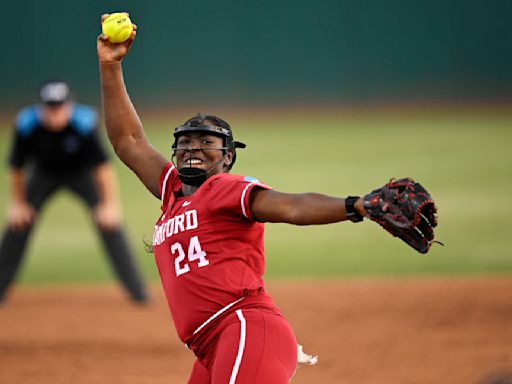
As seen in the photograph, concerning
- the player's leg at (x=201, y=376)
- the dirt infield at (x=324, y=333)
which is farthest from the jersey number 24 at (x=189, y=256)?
the dirt infield at (x=324, y=333)

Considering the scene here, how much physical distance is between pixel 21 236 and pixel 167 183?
526 cm

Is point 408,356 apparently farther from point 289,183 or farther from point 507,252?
point 289,183

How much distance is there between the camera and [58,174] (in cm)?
945

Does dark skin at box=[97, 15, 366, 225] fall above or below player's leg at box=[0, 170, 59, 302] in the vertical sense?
above

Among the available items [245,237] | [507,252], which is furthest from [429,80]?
[245,237]

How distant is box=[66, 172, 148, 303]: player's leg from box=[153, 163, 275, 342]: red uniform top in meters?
5.28

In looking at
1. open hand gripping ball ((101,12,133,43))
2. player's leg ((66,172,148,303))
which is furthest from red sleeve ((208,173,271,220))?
player's leg ((66,172,148,303))

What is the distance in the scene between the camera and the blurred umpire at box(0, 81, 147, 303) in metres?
9.17

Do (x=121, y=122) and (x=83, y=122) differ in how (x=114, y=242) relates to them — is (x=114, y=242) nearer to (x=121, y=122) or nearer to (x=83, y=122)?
(x=83, y=122)

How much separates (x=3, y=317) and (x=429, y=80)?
1746 cm

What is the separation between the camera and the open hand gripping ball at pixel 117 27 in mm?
4809

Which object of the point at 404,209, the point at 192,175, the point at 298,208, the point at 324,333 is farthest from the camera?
the point at 324,333

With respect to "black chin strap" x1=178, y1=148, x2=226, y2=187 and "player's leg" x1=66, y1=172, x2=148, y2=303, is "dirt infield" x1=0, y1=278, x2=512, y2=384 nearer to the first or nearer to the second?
"player's leg" x1=66, y1=172, x2=148, y2=303

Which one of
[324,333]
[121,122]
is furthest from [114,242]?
[121,122]
